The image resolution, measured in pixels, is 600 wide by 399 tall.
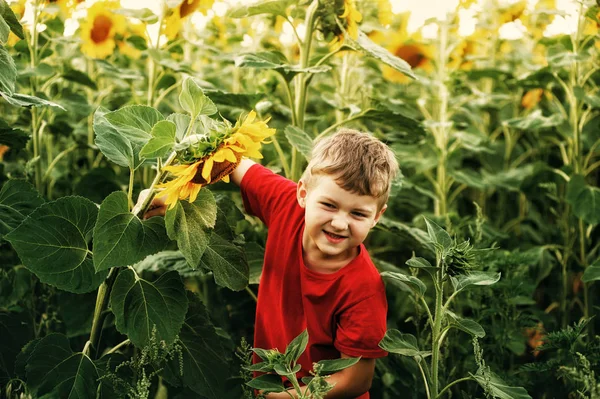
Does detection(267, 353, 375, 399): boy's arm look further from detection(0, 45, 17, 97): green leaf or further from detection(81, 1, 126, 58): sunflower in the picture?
detection(81, 1, 126, 58): sunflower

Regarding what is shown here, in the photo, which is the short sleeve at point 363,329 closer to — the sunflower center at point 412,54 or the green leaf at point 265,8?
the green leaf at point 265,8

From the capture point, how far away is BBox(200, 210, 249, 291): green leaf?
147cm

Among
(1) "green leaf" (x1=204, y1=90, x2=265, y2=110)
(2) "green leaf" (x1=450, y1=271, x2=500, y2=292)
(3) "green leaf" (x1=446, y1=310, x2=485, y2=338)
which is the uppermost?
(1) "green leaf" (x1=204, y1=90, x2=265, y2=110)

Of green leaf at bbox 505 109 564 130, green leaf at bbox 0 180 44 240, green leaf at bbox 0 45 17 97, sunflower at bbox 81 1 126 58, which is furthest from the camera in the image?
sunflower at bbox 81 1 126 58

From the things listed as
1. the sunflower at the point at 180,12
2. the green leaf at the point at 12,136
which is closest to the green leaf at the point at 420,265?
the green leaf at the point at 12,136

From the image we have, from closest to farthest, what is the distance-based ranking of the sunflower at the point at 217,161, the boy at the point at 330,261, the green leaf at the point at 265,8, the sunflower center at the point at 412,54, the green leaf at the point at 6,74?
the sunflower at the point at 217,161 < the green leaf at the point at 6,74 < the boy at the point at 330,261 < the green leaf at the point at 265,8 < the sunflower center at the point at 412,54

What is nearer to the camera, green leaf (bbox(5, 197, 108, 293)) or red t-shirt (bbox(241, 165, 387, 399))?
green leaf (bbox(5, 197, 108, 293))

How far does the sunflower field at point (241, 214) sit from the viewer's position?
1372 millimetres

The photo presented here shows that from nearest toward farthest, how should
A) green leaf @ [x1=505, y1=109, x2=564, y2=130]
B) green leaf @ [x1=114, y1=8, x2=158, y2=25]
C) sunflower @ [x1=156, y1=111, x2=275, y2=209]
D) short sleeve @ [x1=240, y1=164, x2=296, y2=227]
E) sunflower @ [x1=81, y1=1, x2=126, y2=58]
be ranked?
sunflower @ [x1=156, y1=111, x2=275, y2=209] < short sleeve @ [x1=240, y1=164, x2=296, y2=227] < green leaf @ [x1=114, y1=8, x2=158, y2=25] < green leaf @ [x1=505, y1=109, x2=564, y2=130] < sunflower @ [x1=81, y1=1, x2=126, y2=58]

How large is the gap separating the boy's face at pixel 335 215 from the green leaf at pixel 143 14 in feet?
3.33

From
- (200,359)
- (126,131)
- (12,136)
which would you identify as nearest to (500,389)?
(200,359)

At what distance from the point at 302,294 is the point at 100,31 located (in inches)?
74.8

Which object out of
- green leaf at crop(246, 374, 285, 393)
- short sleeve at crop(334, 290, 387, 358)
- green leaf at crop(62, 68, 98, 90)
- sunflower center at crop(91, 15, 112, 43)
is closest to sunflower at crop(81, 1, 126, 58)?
sunflower center at crop(91, 15, 112, 43)

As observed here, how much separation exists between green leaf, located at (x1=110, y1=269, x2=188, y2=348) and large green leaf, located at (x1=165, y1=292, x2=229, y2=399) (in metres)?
0.14
